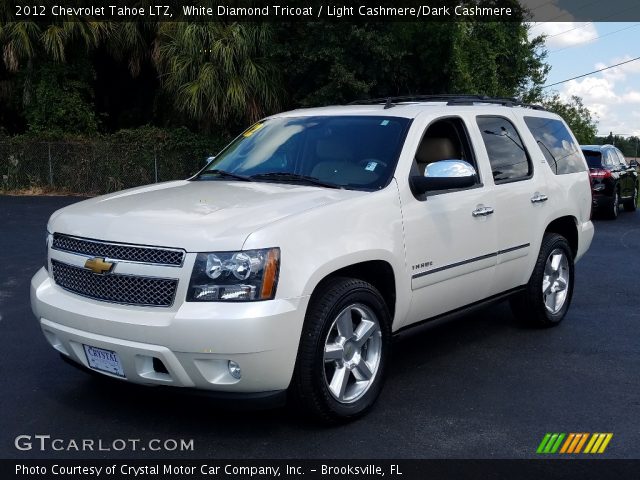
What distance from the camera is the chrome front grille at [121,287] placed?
4039mm

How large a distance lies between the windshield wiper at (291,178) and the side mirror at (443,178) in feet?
1.71

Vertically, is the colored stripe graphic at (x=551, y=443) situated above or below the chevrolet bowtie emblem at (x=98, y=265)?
below

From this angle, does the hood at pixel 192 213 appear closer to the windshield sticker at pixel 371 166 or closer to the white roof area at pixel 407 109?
the windshield sticker at pixel 371 166

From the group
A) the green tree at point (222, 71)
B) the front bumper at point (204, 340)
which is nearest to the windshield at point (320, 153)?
the front bumper at point (204, 340)

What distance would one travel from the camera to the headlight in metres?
3.96

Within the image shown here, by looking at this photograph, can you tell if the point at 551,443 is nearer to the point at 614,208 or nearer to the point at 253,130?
the point at 253,130

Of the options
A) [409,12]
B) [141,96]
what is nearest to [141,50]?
[141,96]

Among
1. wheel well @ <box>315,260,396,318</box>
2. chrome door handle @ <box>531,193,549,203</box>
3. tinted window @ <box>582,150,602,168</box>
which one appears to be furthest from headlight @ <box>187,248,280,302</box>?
tinted window @ <box>582,150,602,168</box>

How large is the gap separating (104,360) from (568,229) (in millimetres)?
4604

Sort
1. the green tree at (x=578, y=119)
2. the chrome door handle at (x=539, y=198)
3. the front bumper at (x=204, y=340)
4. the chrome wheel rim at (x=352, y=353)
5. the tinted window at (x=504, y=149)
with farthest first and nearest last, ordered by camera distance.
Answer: the green tree at (x=578, y=119) < the chrome door handle at (x=539, y=198) < the tinted window at (x=504, y=149) < the chrome wheel rim at (x=352, y=353) < the front bumper at (x=204, y=340)

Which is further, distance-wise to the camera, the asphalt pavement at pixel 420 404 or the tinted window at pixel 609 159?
the tinted window at pixel 609 159

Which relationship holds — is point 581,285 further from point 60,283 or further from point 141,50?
point 141,50

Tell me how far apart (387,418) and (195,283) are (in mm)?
1524

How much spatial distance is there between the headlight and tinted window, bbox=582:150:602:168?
14595 millimetres
